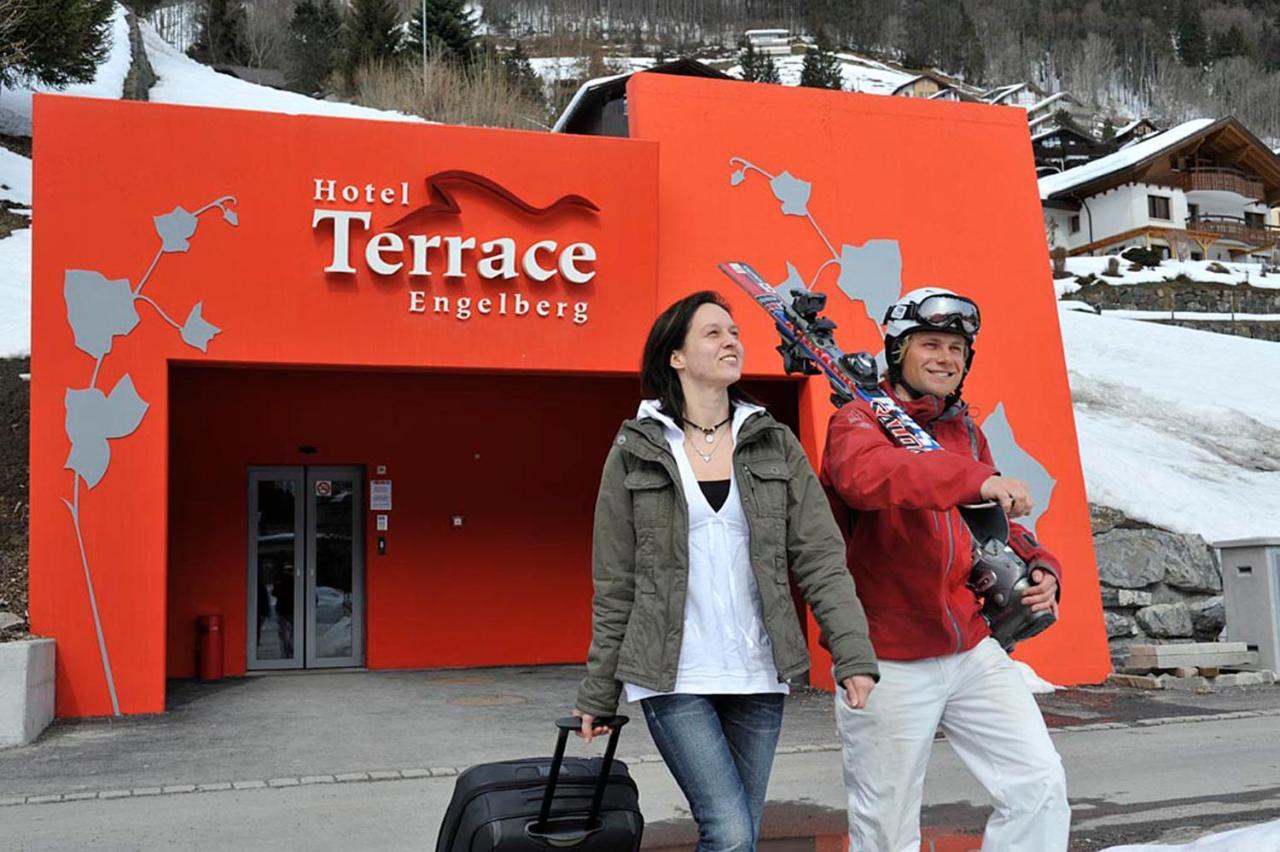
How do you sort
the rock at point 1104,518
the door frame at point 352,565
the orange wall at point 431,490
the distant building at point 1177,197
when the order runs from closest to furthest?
the orange wall at point 431,490 → the door frame at point 352,565 → the rock at point 1104,518 → the distant building at point 1177,197

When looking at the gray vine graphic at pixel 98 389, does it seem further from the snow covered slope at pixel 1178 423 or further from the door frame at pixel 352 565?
the snow covered slope at pixel 1178 423

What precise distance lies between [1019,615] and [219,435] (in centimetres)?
1074

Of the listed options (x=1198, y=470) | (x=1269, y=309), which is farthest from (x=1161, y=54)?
(x=1198, y=470)

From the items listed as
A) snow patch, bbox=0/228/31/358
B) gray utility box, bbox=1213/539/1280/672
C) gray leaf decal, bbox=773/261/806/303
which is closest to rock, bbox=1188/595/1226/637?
gray utility box, bbox=1213/539/1280/672

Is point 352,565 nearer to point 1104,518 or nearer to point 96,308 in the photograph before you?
point 96,308

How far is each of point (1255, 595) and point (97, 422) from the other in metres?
9.83

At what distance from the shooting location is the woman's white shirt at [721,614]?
10.4 feet

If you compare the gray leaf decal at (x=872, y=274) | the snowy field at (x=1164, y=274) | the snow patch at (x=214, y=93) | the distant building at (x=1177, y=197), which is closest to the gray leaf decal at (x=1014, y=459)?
the gray leaf decal at (x=872, y=274)

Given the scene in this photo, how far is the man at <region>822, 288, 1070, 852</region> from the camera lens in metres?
3.44

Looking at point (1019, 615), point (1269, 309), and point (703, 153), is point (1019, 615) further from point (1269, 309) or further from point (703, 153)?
point (1269, 309)

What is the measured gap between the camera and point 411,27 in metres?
46.1

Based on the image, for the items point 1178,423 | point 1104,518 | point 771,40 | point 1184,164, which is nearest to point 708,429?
point 1104,518

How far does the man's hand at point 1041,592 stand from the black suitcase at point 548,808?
46.6 inches

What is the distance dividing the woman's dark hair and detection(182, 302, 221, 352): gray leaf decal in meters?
7.19
